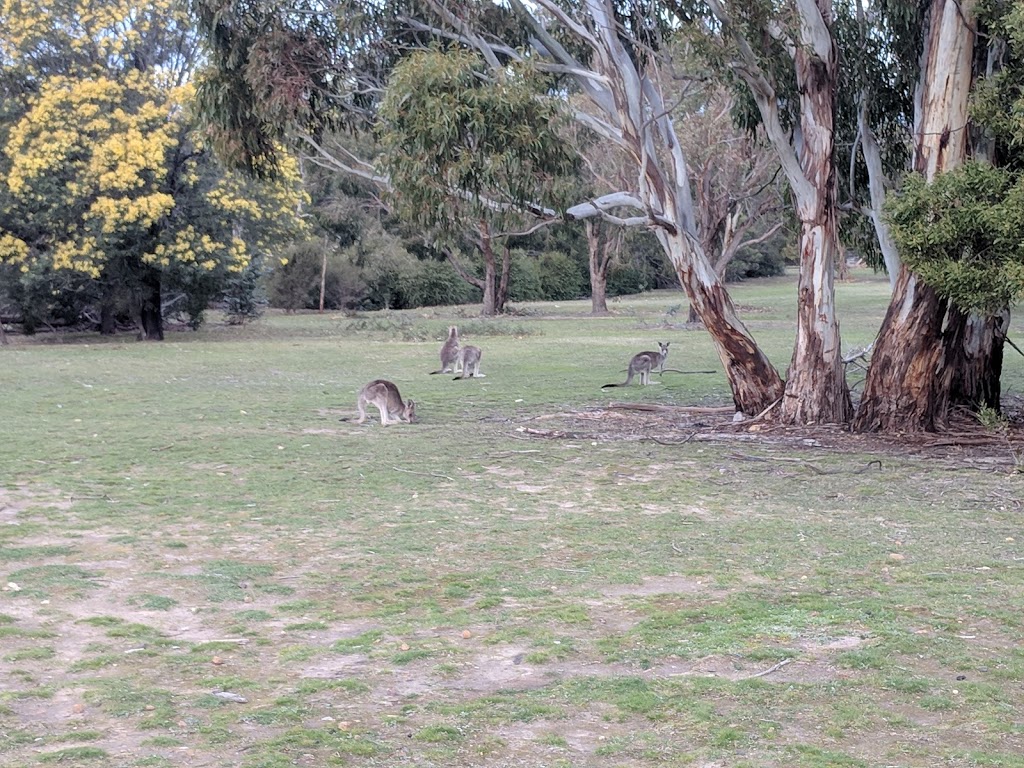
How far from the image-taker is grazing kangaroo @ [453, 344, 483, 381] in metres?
22.0

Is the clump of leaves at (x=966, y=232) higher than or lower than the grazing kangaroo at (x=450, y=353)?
higher

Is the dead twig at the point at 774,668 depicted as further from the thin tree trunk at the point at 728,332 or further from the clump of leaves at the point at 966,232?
the thin tree trunk at the point at 728,332

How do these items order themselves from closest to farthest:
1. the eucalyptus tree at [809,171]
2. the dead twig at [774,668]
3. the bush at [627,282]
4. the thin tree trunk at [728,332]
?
the dead twig at [774,668] → the eucalyptus tree at [809,171] → the thin tree trunk at [728,332] → the bush at [627,282]

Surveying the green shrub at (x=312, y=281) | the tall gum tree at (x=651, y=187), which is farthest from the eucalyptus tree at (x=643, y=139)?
the green shrub at (x=312, y=281)

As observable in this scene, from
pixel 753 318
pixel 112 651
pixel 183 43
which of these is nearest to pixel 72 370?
pixel 183 43

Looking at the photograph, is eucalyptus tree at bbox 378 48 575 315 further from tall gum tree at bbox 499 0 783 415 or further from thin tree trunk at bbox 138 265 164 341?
thin tree trunk at bbox 138 265 164 341

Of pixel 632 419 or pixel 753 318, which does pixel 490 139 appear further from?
pixel 753 318

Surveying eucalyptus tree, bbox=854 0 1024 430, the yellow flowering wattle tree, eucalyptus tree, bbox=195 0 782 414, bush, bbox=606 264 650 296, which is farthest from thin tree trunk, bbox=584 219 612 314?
eucalyptus tree, bbox=854 0 1024 430

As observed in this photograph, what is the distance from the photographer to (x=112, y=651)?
21.3 feet

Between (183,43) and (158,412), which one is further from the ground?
(183,43)

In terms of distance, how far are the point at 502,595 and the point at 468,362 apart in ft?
47.4

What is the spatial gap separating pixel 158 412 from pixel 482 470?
6530 millimetres

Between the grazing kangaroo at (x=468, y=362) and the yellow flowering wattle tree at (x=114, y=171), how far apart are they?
26.8 ft

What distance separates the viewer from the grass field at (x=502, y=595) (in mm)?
5250
